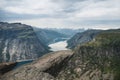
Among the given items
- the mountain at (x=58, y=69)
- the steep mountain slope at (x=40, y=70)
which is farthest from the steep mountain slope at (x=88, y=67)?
the steep mountain slope at (x=40, y=70)

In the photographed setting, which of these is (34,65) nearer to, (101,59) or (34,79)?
(34,79)

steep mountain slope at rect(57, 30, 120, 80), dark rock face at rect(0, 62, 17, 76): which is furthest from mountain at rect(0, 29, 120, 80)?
dark rock face at rect(0, 62, 17, 76)

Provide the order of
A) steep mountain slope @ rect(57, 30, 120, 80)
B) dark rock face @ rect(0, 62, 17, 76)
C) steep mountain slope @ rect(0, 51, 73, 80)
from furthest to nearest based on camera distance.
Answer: steep mountain slope @ rect(57, 30, 120, 80), dark rock face @ rect(0, 62, 17, 76), steep mountain slope @ rect(0, 51, 73, 80)

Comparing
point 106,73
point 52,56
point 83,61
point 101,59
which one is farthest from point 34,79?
point 101,59

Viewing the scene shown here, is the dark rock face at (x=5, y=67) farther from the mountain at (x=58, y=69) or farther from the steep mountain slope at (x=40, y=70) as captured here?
the steep mountain slope at (x=40, y=70)

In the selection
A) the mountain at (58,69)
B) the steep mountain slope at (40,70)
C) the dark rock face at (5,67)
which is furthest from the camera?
the dark rock face at (5,67)

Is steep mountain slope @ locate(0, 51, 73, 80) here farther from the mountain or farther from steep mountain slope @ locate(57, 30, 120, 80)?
steep mountain slope @ locate(57, 30, 120, 80)

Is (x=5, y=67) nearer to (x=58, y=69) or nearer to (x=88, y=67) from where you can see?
(x=58, y=69)

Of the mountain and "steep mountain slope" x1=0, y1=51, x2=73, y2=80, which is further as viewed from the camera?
the mountain

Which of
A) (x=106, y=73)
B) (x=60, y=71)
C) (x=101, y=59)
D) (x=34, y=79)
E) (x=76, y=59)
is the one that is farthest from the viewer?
(x=101, y=59)
